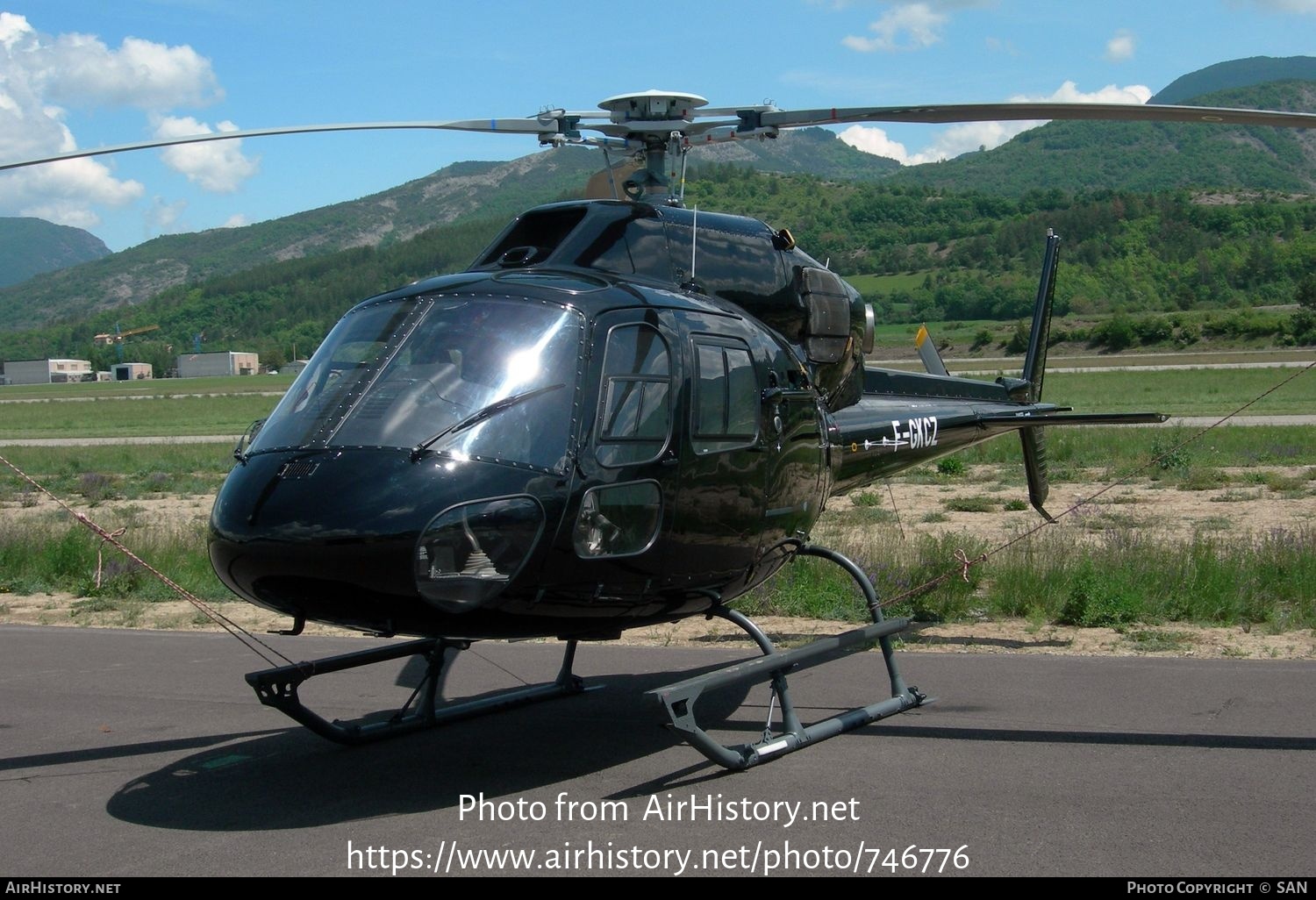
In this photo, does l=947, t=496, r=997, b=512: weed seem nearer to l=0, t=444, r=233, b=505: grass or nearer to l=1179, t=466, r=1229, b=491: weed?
l=1179, t=466, r=1229, b=491: weed

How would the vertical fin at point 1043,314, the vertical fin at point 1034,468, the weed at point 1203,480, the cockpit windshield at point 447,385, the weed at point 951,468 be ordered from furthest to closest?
the weed at point 951,468 → the weed at point 1203,480 → the vertical fin at point 1043,314 → the vertical fin at point 1034,468 → the cockpit windshield at point 447,385

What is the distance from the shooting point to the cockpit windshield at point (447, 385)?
18.5 ft

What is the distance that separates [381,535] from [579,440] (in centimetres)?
111

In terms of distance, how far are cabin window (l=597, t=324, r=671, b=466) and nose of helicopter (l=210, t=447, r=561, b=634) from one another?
57 cm

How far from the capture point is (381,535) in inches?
207

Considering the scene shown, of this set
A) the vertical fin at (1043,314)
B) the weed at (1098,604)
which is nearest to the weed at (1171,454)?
the vertical fin at (1043,314)

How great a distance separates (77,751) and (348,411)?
298 centimetres

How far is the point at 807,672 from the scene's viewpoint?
358 inches

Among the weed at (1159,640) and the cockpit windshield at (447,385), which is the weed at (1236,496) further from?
the cockpit windshield at (447,385)

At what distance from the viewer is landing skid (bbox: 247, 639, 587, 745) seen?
681 centimetres

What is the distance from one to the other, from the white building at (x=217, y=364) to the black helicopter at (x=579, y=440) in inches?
5129

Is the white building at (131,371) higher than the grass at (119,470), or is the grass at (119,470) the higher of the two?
the grass at (119,470)

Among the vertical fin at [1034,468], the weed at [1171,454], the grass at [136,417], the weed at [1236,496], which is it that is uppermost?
the vertical fin at [1034,468]
